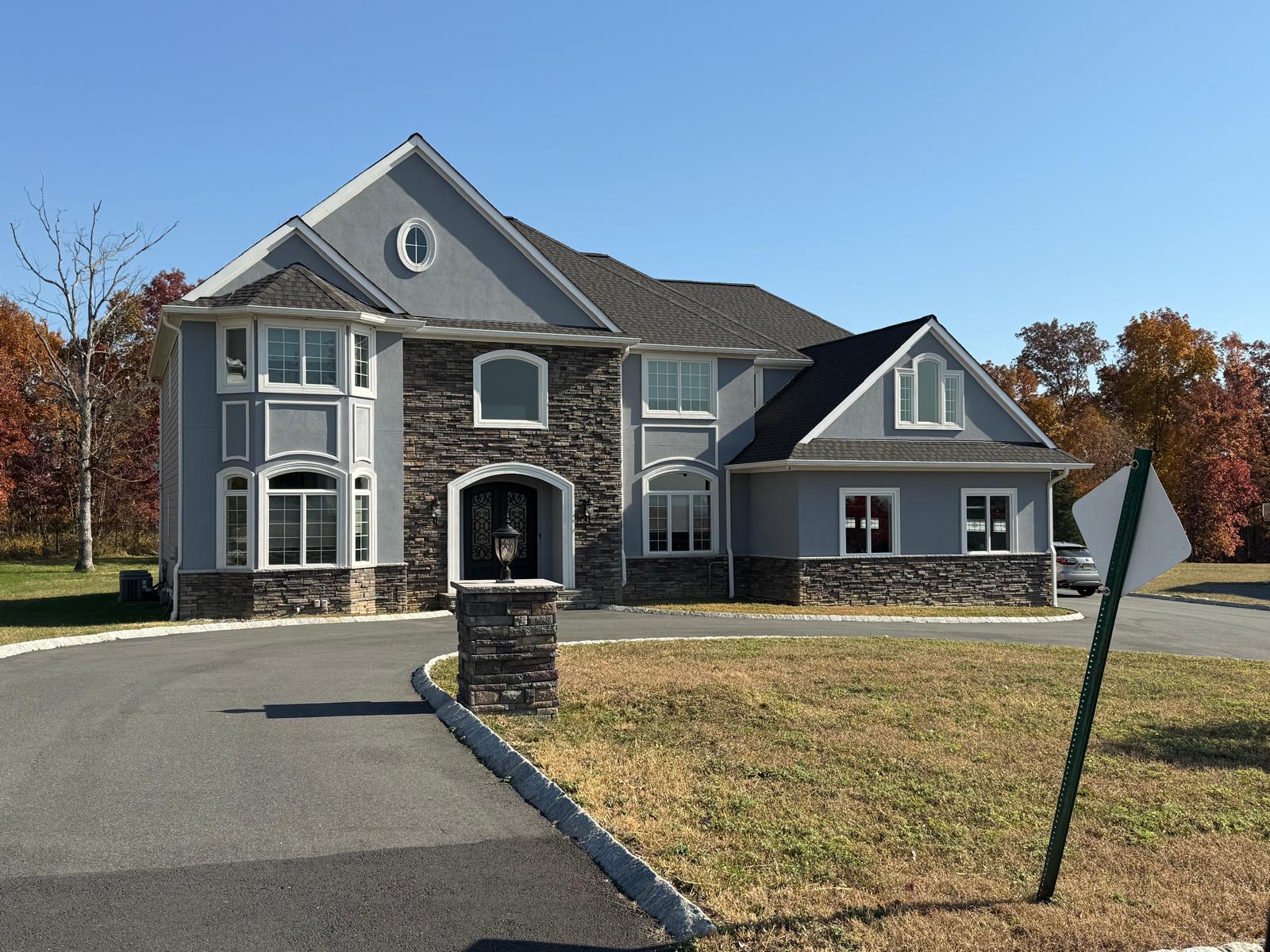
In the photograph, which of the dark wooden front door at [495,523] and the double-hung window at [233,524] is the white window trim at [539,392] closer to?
the dark wooden front door at [495,523]

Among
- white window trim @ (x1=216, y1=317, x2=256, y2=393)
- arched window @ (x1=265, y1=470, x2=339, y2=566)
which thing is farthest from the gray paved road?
white window trim @ (x1=216, y1=317, x2=256, y2=393)

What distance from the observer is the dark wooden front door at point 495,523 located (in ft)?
77.5

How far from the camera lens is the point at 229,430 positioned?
2041cm

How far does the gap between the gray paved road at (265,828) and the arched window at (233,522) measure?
721 cm

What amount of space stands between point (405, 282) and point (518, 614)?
13.4 metres

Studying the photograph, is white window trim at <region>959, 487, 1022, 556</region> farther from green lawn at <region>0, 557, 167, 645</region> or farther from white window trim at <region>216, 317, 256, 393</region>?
green lawn at <region>0, 557, 167, 645</region>

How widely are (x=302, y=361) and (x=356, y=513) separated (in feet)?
9.94

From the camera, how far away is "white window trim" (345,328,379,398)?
20.9 meters

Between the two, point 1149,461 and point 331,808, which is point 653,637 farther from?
point 1149,461

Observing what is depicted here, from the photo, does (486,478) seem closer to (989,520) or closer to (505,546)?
(505,546)

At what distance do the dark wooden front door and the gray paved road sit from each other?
10398 mm

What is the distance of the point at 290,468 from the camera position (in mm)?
20547

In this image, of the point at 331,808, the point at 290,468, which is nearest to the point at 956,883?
the point at 331,808

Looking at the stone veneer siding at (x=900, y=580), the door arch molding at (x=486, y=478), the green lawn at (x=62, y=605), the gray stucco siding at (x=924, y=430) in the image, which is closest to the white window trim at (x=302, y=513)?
the green lawn at (x=62, y=605)
